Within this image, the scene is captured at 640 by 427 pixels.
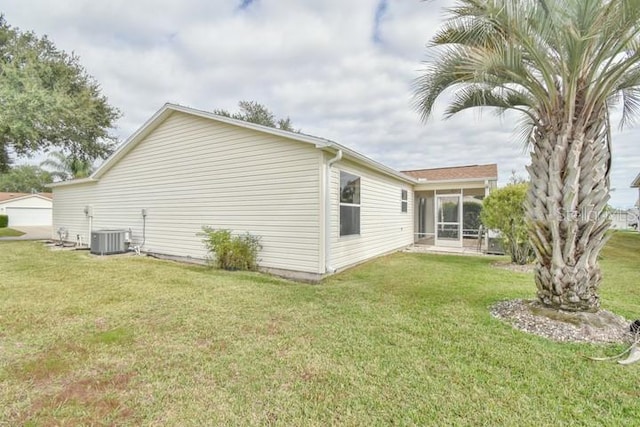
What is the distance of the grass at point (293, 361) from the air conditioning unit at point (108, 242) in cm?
452

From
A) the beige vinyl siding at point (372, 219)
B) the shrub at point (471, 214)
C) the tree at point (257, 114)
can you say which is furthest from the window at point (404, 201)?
the tree at point (257, 114)

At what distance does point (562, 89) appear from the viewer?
3.95m

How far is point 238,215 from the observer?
8305mm

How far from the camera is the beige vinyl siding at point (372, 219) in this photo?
7.45 m

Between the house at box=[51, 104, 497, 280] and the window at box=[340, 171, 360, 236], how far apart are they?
0.03 m

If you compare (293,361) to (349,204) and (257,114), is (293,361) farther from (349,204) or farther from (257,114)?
(257,114)

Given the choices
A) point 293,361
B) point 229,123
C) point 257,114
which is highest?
point 257,114

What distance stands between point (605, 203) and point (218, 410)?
4.86 metres

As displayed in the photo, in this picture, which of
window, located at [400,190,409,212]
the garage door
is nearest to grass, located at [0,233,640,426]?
window, located at [400,190,409,212]

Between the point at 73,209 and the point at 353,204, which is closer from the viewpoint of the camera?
the point at 353,204

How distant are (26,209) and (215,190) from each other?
37.8 meters

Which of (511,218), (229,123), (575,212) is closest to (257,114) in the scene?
(229,123)

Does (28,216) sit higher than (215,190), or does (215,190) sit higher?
(215,190)

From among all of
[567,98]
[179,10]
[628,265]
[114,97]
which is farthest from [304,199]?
[114,97]
